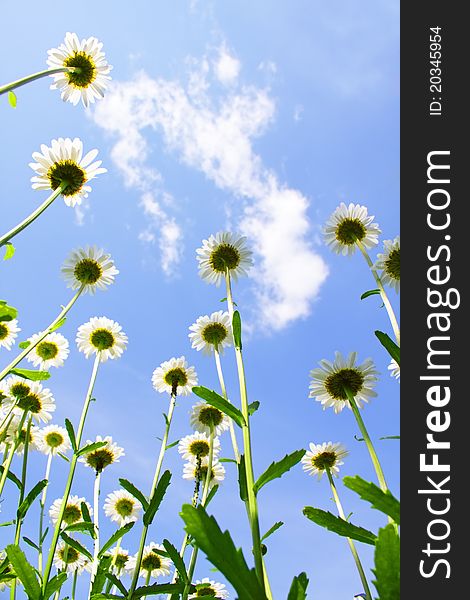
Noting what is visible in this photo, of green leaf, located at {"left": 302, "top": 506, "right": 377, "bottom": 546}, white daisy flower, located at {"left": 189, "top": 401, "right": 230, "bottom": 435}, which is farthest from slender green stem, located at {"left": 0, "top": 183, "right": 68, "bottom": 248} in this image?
white daisy flower, located at {"left": 189, "top": 401, "right": 230, "bottom": 435}

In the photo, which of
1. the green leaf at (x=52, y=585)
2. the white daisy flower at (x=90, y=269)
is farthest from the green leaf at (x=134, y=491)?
the white daisy flower at (x=90, y=269)

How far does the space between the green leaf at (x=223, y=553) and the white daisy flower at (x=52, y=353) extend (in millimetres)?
3507

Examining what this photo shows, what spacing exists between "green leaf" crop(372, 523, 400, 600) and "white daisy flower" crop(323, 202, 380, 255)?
7.96 ft

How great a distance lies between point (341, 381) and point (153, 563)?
2.76m

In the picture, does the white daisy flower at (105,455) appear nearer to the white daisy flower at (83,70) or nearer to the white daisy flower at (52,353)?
the white daisy flower at (52,353)

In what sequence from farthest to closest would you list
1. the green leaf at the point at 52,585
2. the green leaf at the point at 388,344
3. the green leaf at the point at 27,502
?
the green leaf at the point at 27,502
the green leaf at the point at 52,585
the green leaf at the point at 388,344

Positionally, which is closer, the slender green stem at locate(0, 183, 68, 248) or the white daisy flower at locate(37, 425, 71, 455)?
the slender green stem at locate(0, 183, 68, 248)

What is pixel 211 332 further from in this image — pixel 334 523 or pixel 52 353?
pixel 334 523

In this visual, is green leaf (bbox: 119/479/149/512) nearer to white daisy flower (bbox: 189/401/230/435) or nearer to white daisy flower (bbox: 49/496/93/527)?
white daisy flower (bbox: 189/401/230/435)

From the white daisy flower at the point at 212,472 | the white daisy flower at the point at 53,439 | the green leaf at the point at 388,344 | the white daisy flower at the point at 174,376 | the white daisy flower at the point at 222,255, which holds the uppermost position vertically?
the white daisy flower at the point at 222,255

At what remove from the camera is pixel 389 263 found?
9.65ft

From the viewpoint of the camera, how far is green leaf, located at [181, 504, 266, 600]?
111 centimetres

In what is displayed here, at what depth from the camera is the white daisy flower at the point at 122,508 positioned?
16.5 ft

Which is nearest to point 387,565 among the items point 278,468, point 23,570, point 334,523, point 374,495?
point 374,495
